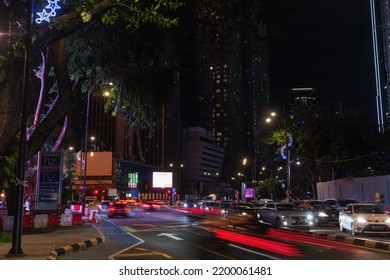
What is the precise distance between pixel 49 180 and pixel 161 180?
7827 centimetres

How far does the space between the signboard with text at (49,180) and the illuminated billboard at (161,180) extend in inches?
3040

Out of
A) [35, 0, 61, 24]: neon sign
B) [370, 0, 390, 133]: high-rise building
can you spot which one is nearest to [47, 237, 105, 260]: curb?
[35, 0, 61, 24]: neon sign

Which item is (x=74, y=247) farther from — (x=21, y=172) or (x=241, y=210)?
(x=241, y=210)

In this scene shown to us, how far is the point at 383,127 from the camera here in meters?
47.6

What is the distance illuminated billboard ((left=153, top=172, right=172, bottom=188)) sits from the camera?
339ft

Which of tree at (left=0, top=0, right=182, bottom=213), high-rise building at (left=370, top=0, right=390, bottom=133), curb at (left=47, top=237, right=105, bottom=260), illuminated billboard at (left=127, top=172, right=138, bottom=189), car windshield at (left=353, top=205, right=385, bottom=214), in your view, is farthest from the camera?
illuminated billboard at (left=127, top=172, right=138, bottom=189)

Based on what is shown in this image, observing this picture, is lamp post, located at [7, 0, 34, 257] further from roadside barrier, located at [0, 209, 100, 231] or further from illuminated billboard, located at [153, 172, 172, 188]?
illuminated billboard, located at [153, 172, 172, 188]

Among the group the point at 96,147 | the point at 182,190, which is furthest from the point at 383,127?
the point at 182,190

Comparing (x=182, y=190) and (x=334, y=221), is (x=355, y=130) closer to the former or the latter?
(x=334, y=221)

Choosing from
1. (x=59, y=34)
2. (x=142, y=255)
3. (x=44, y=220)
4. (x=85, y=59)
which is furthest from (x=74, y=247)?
(x=44, y=220)

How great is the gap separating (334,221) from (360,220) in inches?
340

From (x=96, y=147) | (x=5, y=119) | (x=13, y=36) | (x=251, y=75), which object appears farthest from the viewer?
(x=251, y=75)

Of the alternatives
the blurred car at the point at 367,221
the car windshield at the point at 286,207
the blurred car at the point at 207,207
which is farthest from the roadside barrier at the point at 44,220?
the blurred car at the point at 207,207

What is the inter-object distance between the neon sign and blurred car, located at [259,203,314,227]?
664 inches
